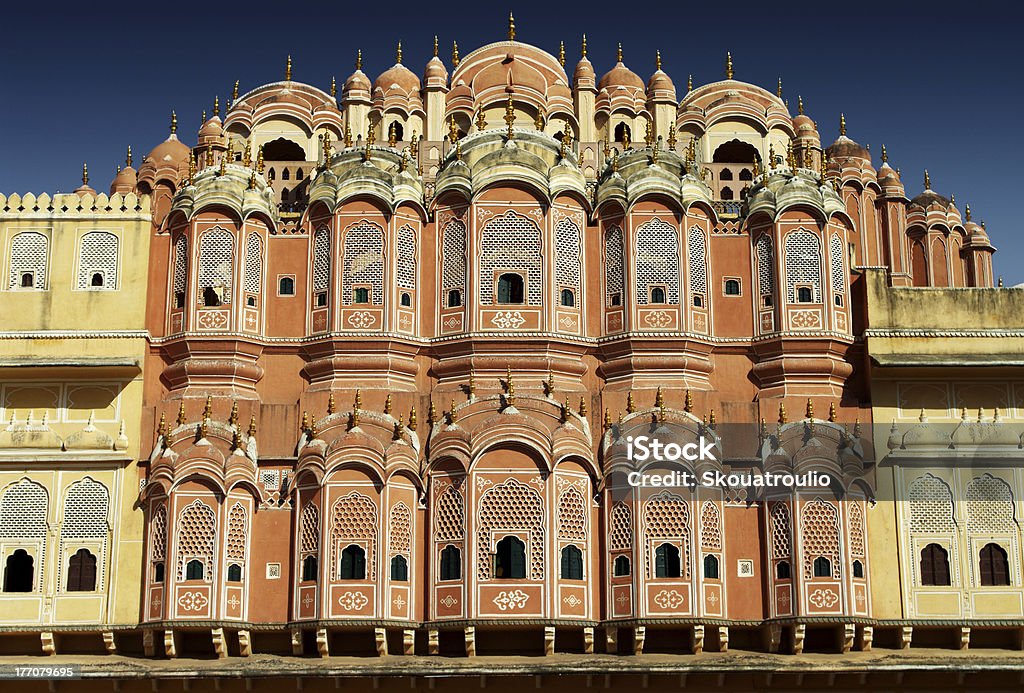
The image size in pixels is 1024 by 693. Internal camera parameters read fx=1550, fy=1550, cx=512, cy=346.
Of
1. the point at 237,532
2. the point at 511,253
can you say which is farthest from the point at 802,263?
the point at 237,532

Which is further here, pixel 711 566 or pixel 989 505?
pixel 989 505

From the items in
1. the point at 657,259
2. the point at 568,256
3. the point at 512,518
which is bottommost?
the point at 512,518

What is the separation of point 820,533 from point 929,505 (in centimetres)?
230

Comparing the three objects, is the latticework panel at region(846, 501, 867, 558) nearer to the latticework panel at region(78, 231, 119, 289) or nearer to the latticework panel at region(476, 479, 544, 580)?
the latticework panel at region(476, 479, 544, 580)

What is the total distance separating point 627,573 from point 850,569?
385cm

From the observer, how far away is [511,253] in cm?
2877

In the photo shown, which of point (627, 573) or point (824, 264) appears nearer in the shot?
point (627, 573)

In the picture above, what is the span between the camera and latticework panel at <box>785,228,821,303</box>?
94.9 feet

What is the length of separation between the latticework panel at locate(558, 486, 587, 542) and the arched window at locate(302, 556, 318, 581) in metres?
4.27

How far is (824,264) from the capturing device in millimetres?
28969

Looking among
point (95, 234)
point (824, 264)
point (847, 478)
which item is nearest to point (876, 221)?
point (824, 264)

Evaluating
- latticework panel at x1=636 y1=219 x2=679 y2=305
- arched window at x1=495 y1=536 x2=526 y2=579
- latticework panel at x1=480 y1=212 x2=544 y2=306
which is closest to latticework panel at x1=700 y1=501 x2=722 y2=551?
arched window at x1=495 y1=536 x2=526 y2=579

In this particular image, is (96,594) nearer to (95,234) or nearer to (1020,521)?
(95,234)

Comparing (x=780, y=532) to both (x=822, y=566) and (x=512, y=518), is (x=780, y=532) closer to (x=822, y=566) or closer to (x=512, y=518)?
(x=822, y=566)
